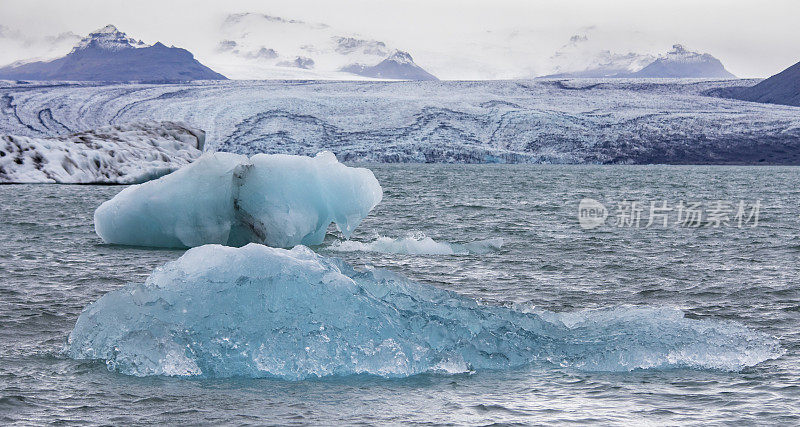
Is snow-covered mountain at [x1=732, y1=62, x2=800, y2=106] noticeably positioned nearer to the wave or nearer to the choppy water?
the choppy water

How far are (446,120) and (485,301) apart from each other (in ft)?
176

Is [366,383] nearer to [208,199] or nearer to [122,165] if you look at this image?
[208,199]

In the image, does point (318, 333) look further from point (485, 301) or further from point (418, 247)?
point (418, 247)

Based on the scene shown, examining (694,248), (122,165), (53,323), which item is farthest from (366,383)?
(122,165)

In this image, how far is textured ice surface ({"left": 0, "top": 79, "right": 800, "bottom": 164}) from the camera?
58.6 metres

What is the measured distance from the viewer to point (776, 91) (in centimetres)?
8462

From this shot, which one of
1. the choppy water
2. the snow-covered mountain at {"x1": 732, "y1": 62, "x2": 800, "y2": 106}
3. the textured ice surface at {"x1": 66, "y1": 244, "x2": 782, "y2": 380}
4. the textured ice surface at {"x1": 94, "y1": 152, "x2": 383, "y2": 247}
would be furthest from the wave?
the snow-covered mountain at {"x1": 732, "y1": 62, "x2": 800, "y2": 106}

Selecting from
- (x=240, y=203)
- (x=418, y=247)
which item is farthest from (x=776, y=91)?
(x=240, y=203)

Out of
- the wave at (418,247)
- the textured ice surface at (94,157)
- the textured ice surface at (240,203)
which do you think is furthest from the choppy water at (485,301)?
the textured ice surface at (94,157)

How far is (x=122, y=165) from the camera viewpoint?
31734 millimetres

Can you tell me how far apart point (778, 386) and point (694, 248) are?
7.89m

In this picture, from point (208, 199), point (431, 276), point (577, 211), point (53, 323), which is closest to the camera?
point (53, 323)

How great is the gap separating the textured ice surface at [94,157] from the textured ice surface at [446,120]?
22103 mm

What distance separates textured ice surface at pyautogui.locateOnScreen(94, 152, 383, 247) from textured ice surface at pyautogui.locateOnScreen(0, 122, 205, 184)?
18.8 metres
